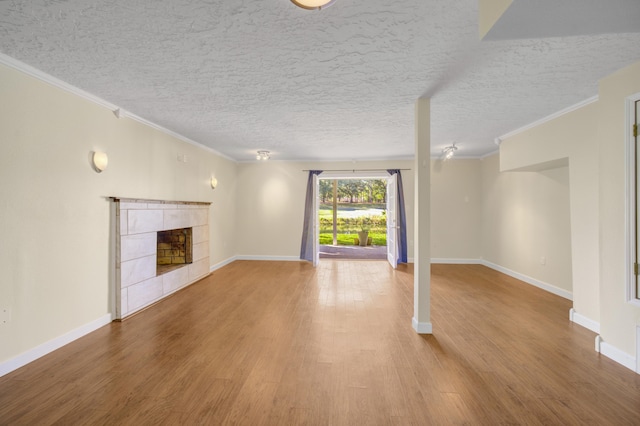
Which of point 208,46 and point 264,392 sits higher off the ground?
point 208,46

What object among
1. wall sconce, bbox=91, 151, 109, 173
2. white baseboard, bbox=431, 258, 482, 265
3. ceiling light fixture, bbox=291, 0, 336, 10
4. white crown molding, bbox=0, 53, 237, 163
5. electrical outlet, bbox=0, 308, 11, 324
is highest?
white crown molding, bbox=0, 53, 237, 163

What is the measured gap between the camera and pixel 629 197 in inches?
84.7

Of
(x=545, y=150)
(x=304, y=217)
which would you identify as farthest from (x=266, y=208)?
(x=545, y=150)

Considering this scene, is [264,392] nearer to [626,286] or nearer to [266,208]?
[626,286]

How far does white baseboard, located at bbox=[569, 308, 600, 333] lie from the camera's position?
282 centimetres

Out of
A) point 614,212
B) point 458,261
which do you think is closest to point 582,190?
point 614,212

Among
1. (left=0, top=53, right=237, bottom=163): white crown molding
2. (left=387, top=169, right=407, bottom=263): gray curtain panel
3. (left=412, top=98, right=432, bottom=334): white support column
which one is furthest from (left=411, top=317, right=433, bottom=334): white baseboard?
(left=0, top=53, right=237, bottom=163): white crown molding

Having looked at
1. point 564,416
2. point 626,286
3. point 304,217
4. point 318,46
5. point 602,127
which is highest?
point 318,46

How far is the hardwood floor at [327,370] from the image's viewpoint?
5.49 ft

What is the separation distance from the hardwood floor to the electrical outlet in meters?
0.40

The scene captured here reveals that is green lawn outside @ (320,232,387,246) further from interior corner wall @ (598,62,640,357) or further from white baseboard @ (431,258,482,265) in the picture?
interior corner wall @ (598,62,640,357)

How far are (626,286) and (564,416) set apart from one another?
4.19ft

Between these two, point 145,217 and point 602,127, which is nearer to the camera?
point 602,127

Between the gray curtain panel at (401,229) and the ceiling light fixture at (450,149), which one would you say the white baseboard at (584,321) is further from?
the gray curtain panel at (401,229)
